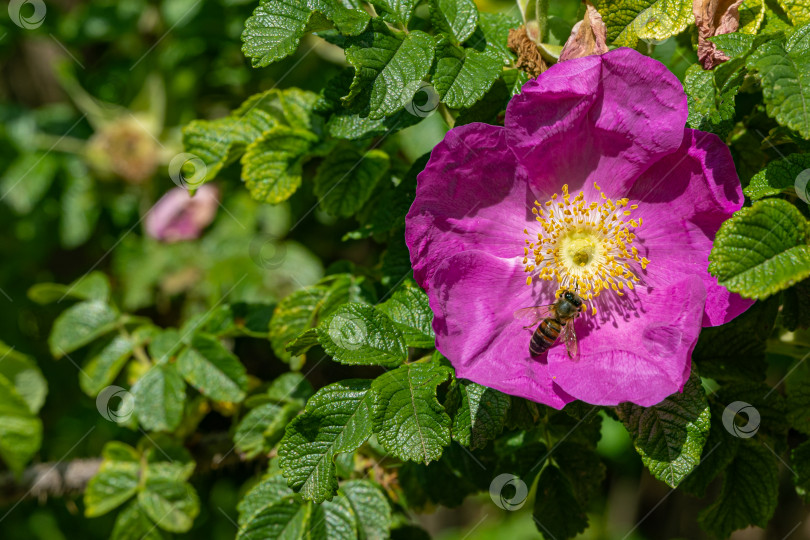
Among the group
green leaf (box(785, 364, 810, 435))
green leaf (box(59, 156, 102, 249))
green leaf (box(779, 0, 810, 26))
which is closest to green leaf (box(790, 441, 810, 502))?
green leaf (box(785, 364, 810, 435))

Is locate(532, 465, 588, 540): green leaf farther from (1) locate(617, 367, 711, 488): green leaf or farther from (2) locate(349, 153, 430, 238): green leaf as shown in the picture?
(2) locate(349, 153, 430, 238): green leaf

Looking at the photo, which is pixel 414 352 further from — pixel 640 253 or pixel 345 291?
pixel 640 253

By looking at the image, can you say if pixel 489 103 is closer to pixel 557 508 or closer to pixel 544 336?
pixel 544 336

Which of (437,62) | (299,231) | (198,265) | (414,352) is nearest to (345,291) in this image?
(414,352)

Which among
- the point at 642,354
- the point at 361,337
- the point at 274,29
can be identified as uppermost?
the point at 274,29

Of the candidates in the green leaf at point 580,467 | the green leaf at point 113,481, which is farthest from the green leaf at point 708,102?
the green leaf at point 113,481

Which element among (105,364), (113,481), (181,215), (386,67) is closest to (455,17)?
(386,67)
